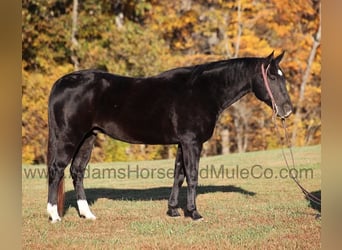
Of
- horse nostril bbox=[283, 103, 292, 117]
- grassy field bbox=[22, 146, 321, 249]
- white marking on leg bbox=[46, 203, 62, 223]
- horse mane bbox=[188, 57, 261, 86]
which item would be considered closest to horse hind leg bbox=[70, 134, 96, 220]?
grassy field bbox=[22, 146, 321, 249]

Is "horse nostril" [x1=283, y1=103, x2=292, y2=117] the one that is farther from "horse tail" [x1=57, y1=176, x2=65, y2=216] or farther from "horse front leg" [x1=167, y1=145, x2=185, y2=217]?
"horse tail" [x1=57, y1=176, x2=65, y2=216]

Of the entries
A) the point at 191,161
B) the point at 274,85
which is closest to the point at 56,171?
the point at 191,161

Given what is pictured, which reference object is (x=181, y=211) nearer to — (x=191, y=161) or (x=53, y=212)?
(x=191, y=161)

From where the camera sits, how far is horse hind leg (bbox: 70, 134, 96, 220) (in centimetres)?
546

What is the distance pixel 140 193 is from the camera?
7.46m

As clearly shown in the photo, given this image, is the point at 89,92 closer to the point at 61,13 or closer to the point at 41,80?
the point at 41,80

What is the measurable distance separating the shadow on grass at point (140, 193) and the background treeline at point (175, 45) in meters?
3.96

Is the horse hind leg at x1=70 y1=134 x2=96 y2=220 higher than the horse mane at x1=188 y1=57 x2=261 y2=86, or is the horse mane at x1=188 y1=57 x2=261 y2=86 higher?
the horse mane at x1=188 y1=57 x2=261 y2=86

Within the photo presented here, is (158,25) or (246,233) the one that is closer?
(246,233)

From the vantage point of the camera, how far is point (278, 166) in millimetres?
9992

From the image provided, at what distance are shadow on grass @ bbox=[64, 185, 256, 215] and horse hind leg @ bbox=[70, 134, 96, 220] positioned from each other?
2.86ft

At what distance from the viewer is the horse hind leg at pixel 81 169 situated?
17.9 ft
